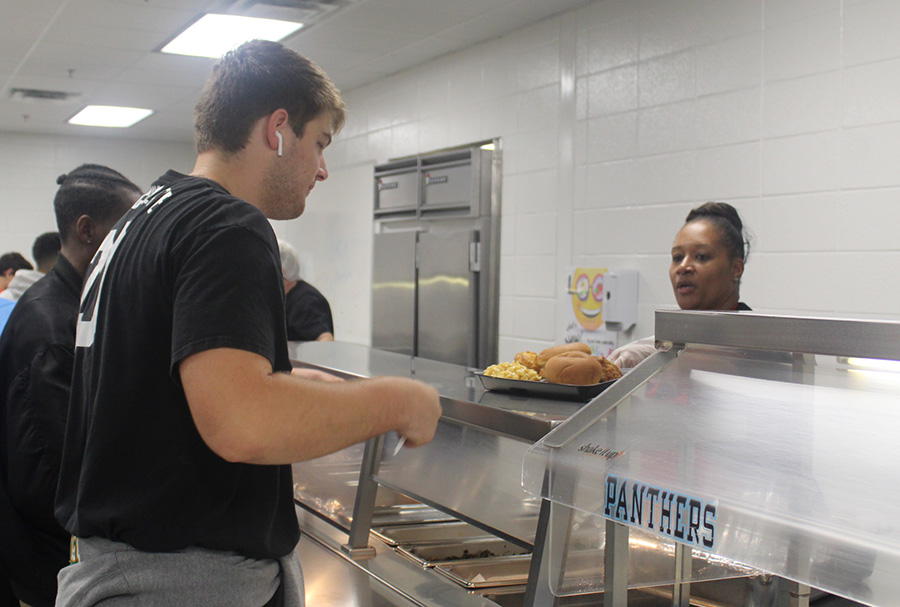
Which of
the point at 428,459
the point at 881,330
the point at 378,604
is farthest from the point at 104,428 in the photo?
the point at 881,330

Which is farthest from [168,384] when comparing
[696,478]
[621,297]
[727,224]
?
[621,297]

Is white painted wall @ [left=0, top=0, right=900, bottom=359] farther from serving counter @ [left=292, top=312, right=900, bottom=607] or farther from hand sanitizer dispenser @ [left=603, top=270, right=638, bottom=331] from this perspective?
serving counter @ [left=292, top=312, right=900, bottom=607]

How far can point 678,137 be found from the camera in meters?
3.51

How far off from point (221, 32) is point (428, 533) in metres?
3.49

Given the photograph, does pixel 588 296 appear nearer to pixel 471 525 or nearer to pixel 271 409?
pixel 471 525

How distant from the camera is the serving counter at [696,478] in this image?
0.79 meters

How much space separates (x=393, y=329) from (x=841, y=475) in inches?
183

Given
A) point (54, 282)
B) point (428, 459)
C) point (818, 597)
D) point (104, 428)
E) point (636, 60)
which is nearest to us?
point (104, 428)

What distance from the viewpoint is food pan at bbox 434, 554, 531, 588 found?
1606 millimetres

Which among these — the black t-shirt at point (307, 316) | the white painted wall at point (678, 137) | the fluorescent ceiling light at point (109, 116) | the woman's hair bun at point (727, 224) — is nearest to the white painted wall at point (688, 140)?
the white painted wall at point (678, 137)

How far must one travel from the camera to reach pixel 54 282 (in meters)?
Result: 2.05

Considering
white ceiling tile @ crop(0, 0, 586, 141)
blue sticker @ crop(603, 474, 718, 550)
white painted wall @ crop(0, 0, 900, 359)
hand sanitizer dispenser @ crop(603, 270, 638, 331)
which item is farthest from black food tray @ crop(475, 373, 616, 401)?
white ceiling tile @ crop(0, 0, 586, 141)

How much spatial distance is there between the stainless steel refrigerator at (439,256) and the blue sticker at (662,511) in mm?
3740

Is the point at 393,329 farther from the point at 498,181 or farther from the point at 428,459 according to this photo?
the point at 428,459
